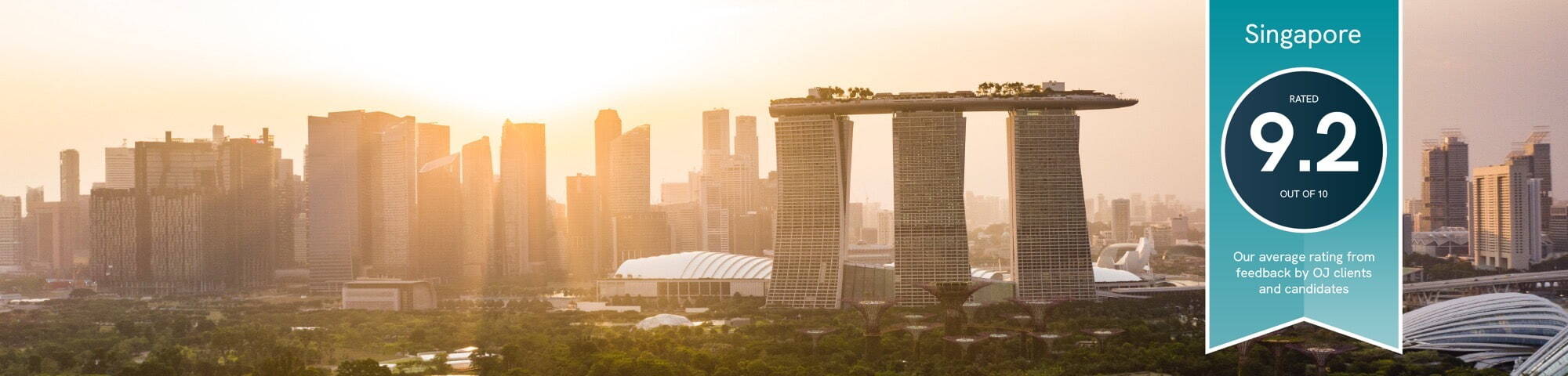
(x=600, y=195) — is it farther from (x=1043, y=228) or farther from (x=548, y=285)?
(x=1043, y=228)

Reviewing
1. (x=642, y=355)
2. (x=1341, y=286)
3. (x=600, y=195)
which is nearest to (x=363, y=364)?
(x=642, y=355)

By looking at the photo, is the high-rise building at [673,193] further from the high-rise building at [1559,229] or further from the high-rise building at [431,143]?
the high-rise building at [1559,229]

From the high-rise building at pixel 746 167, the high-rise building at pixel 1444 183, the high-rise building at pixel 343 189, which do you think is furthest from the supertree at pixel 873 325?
the high-rise building at pixel 746 167

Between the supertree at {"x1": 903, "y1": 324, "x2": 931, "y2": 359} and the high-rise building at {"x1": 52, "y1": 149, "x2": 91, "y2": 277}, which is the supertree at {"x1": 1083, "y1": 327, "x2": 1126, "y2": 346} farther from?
the high-rise building at {"x1": 52, "y1": 149, "x2": 91, "y2": 277}

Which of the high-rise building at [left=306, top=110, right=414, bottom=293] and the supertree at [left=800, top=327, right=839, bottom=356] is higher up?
the high-rise building at [left=306, top=110, right=414, bottom=293]

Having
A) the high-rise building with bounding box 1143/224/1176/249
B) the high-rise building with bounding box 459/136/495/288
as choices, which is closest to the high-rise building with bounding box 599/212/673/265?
the high-rise building with bounding box 459/136/495/288

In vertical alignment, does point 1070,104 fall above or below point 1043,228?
above
